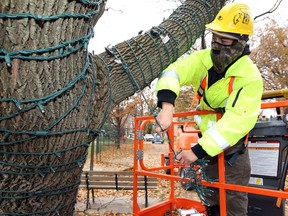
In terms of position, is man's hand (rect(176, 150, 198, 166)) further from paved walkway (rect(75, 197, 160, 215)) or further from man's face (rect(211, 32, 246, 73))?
paved walkway (rect(75, 197, 160, 215))

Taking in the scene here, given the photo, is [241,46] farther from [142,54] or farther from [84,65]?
[84,65]

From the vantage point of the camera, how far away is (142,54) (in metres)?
2.03

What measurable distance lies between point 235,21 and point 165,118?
93cm

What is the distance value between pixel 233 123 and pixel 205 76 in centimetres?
63

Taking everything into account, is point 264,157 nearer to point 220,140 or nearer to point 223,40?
point 220,140

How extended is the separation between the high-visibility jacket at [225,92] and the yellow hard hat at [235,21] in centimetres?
24

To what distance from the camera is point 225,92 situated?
2.43 meters

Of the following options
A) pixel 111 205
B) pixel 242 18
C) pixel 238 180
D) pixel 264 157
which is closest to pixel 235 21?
pixel 242 18

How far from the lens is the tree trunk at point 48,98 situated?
1367 millimetres

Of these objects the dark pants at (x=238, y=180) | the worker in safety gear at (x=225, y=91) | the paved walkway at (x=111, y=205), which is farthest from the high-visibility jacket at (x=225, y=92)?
the paved walkway at (x=111, y=205)

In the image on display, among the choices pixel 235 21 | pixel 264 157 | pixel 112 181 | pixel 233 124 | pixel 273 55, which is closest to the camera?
pixel 233 124

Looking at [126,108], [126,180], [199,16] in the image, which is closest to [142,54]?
[199,16]

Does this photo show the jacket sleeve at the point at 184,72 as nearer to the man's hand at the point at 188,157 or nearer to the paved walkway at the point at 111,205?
the man's hand at the point at 188,157

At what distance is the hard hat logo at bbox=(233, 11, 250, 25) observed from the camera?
2.27m
